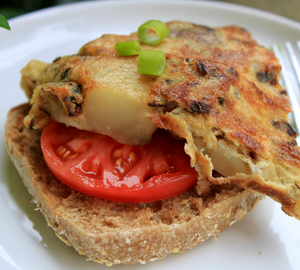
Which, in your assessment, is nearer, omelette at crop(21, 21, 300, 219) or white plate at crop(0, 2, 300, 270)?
omelette at crop(21, 21, 300, 219)

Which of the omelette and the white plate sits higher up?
the omelette

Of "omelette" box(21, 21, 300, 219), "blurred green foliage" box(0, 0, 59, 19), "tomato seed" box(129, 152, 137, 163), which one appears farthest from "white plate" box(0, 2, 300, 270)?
"blurred green foliage" box(0, 0, 59, 19)

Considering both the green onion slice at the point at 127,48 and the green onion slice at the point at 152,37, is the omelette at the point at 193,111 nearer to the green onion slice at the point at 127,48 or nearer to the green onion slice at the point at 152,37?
the green onion slice at the point at 127,48

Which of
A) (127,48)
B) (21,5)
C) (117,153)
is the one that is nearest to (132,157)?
(117,153)

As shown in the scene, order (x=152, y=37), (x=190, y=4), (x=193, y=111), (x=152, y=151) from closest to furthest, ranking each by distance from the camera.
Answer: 1. (x=193, y=111)
2. (x=152, y=151)
3. (x=152, y=37)
4. (x=190, y=4)

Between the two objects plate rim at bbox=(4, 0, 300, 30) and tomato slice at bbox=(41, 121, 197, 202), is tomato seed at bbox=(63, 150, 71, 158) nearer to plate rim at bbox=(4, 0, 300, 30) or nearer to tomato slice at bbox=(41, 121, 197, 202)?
tomato slice at bbox=(41, 121, 197, 202)

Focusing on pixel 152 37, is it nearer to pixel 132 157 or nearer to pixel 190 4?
pixel 132 157

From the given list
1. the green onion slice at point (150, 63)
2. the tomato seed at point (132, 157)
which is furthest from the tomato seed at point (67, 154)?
the green onion slice at point (150, 63)

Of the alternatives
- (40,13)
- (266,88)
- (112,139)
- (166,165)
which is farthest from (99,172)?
(40,13)
